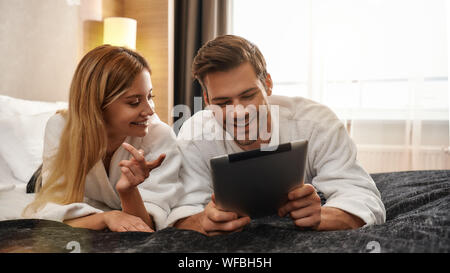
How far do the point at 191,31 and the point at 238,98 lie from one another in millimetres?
1784

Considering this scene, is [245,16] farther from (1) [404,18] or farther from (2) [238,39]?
(2) [238,39]

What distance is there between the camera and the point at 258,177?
1.84ft

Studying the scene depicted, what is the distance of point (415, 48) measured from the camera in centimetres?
225

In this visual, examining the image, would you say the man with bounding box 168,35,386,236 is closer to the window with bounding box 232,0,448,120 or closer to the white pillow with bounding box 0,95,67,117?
the white pillow with bounding box 0,95,67,117

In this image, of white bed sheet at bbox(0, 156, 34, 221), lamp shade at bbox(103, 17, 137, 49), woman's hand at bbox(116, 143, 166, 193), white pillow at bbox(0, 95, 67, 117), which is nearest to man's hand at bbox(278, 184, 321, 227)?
woman's hand at bbox(116, 143, 166, 193)

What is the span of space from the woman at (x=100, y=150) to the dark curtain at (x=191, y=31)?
1.51m

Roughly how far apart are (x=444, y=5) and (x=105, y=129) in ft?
7.59

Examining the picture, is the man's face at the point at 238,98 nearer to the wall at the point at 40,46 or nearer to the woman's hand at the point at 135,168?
the woman's hand at the point at 135,168

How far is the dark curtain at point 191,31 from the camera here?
2395mm

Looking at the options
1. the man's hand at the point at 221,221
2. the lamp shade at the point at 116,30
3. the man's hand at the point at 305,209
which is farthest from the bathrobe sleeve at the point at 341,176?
the lamp shade at the point at 116,30

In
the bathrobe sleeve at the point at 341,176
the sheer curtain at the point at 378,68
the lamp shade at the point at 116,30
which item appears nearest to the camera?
the bathrobe sleeve at the point at 341,176

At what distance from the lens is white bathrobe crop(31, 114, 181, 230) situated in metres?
0.83

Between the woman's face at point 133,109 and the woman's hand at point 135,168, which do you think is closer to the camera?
the woman's hand at point 135,168
